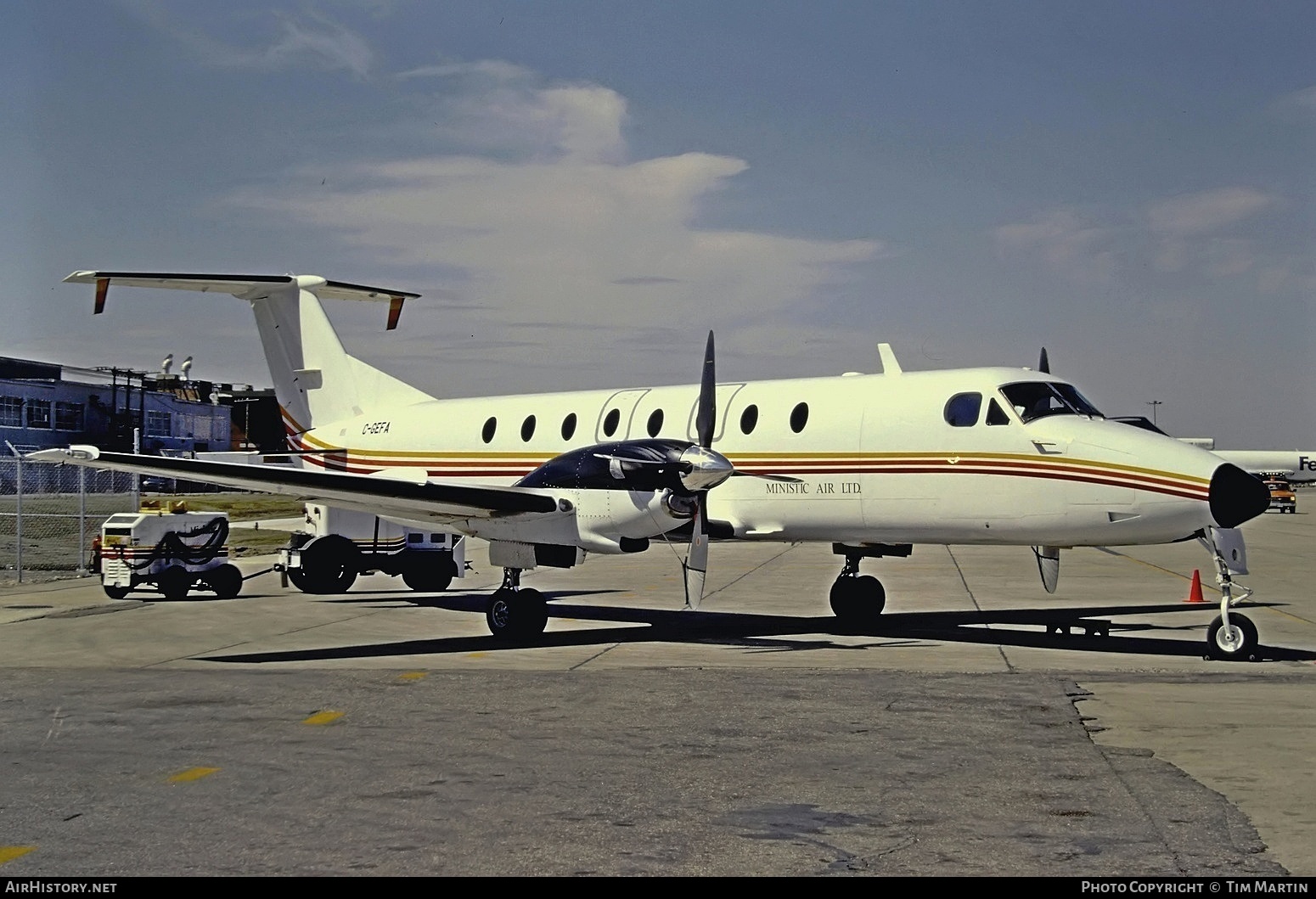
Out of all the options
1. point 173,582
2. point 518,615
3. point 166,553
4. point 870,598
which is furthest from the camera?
point 166,553

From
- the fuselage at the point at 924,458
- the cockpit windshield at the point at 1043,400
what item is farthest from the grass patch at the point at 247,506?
the cockpit windshield at the point at 1043,400

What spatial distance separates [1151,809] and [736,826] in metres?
2.44

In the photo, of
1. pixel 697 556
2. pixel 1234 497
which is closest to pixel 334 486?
pixel 697 556

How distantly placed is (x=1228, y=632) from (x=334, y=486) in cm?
1068

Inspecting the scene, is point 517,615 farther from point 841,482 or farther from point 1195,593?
point 1195,593

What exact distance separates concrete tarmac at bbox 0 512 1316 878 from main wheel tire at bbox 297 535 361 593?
443 cm

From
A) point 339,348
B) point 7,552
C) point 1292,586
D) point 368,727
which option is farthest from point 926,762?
point 7,552

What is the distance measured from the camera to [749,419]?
1727 cm

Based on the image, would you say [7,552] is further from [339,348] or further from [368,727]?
[368,727]

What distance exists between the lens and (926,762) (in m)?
8.55

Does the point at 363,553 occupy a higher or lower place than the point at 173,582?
higher

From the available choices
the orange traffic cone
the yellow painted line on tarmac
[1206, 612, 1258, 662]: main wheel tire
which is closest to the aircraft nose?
[1206, 612, 1258, 662]: main wheel tire

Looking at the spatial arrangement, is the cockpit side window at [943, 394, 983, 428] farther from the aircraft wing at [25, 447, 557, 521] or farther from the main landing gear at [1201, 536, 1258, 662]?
the aircraft wing at [25, 447, 557, 521]

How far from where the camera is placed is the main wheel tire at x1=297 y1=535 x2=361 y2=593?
75.3 ft
